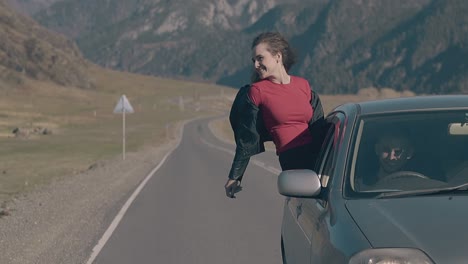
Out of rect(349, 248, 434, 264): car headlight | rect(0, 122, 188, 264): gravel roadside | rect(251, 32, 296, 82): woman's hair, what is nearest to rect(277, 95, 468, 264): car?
rect(349, 248, 434, 264): car headlight

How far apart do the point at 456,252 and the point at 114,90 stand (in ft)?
595

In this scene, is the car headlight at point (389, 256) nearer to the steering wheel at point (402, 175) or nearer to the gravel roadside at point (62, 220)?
the steering wheel at point (402, 175)

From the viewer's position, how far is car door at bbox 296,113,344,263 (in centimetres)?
526

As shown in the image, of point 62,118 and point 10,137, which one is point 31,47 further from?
point 10,137

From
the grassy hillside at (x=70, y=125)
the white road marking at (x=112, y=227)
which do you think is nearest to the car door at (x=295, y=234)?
the white road marking at (x=112, y=227)

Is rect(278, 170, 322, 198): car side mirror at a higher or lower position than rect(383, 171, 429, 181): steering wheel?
lower

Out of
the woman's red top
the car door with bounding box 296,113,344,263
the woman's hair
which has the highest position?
the woman's hair

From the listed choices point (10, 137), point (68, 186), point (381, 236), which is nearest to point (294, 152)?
point (381, 236)

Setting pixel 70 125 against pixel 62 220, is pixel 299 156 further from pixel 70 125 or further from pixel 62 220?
pixel 70 125

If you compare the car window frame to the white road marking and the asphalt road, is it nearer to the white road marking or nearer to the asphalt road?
the asphalt road

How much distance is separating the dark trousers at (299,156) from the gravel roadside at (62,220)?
187 inches

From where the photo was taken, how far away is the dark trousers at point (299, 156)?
6.52 m

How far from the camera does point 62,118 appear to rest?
330 ft

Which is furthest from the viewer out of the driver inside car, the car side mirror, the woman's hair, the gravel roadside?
the gravel roadside
